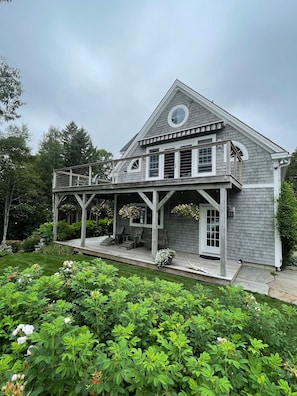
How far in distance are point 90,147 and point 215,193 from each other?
940 inches

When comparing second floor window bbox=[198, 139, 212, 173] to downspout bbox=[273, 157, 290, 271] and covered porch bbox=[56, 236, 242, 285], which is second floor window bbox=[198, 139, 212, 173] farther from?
covered porch bbox=[56, 236, 242, 285]

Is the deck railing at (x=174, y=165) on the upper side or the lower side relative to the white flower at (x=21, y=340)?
upper

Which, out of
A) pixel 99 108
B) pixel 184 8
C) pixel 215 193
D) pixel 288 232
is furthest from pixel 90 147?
pixel 288 232

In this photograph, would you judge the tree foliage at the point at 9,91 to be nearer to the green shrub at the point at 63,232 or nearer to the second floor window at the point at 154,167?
the green shrub at the point at 63,232

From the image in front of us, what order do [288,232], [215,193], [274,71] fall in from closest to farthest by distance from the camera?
[288,232] < [215,193] < [274,71]

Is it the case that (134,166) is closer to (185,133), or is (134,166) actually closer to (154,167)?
(154,167)

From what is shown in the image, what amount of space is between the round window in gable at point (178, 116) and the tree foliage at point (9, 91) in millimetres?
10820

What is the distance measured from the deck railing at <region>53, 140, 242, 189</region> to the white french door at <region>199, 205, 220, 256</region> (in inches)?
64.6

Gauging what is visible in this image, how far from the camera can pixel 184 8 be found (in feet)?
31.5

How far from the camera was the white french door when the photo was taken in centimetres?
866

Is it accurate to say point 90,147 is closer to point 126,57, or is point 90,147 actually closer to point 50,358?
point 126,57

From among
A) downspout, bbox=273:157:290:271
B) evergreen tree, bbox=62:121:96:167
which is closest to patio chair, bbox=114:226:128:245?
downspout, bbox=273:157:290:271

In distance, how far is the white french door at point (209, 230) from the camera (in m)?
8.66

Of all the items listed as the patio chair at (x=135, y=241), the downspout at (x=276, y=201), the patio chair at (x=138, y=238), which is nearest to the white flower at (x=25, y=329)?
the patio chair at (x=135, y=241)
